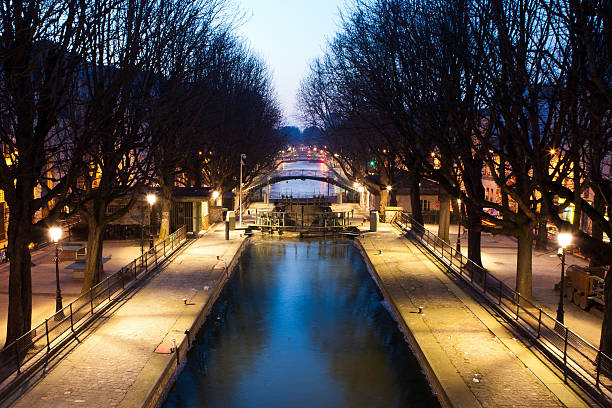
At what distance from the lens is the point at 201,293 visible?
21719 mm

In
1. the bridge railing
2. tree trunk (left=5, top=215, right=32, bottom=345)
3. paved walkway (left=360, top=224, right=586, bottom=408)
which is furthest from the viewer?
the bridge railing

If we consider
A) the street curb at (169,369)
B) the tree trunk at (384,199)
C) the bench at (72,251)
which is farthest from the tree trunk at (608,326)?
the tree trunk at (384,199)

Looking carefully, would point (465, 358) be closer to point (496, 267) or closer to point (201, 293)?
point (201, 293)

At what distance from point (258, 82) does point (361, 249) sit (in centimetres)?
2304

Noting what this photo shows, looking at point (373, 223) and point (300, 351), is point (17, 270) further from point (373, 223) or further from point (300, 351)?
point (373, 223)

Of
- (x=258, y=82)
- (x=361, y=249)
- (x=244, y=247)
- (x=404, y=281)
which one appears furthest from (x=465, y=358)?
(x=258, y=82)

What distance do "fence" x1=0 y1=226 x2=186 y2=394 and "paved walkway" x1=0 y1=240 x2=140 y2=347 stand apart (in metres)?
1.17

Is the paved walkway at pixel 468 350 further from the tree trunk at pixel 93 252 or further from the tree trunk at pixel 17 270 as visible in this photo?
the tree trunk at pixel 93 252

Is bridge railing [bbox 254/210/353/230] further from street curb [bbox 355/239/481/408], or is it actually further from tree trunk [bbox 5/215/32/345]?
tree trunk [bbox 5/215/32/345]

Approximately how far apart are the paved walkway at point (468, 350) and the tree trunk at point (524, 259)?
171 centimetres

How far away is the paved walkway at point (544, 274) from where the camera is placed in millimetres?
17820

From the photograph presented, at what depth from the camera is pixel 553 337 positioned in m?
15.7

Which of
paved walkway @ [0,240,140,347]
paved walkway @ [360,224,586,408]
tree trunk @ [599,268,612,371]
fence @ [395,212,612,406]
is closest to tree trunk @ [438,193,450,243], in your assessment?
fence @ [395,212,612,406]

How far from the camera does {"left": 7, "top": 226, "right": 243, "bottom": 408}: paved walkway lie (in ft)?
39.7
